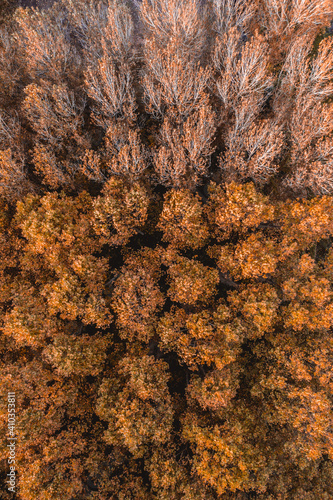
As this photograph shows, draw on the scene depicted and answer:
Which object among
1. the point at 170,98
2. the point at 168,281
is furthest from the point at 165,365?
the point at 170,98

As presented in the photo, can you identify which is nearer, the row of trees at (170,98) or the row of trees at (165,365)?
the row of trees at (165,365)

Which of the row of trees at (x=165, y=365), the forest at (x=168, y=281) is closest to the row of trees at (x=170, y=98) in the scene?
the forest at (x=168, y=281)

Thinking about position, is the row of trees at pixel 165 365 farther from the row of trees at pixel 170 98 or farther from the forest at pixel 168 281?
the row of trees at pixel 170 98

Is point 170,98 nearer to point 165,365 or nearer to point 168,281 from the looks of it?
point 168,281

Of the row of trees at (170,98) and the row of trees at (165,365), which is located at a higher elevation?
the row of trees at (170,98)

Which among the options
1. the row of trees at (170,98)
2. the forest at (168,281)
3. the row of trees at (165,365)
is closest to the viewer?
the row of trees at (165,365)

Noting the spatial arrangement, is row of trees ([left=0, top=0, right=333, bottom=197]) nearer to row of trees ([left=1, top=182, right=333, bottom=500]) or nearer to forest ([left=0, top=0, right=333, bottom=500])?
forest ([left=0, top=0, right=333, bottom=500])

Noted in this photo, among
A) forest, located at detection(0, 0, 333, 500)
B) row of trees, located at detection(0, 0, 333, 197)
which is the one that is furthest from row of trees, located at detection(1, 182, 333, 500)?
row of trees, located at detection(0, 0, 333, 197)

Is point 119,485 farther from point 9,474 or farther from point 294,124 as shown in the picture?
point 294,124
